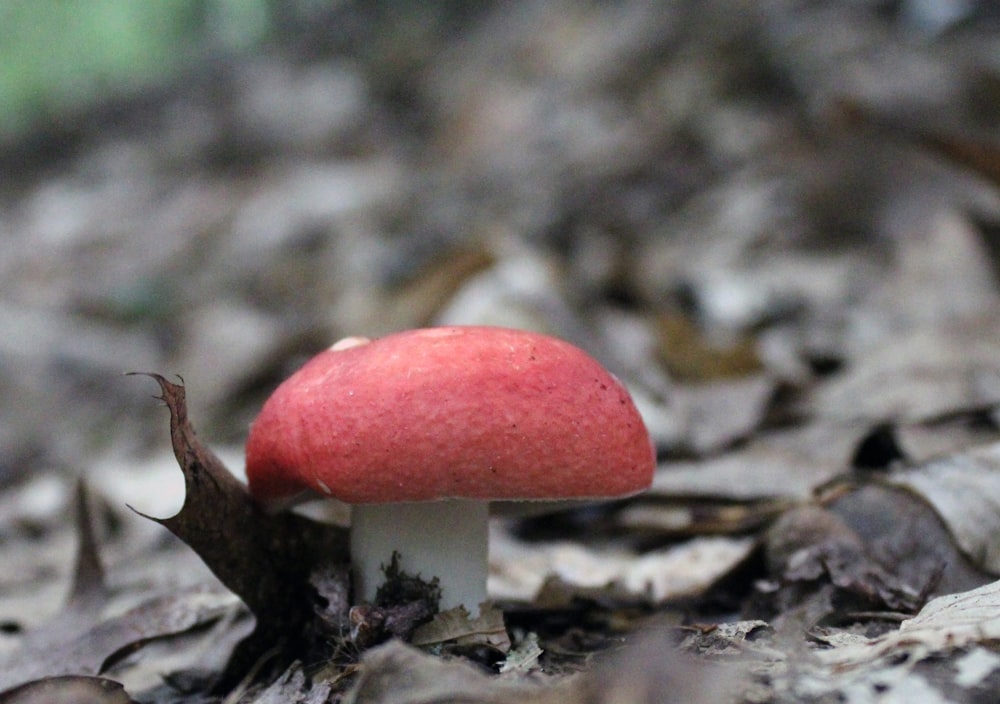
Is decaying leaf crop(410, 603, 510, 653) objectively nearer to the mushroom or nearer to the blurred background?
the mushroom

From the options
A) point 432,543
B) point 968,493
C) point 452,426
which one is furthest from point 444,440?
point 968,493

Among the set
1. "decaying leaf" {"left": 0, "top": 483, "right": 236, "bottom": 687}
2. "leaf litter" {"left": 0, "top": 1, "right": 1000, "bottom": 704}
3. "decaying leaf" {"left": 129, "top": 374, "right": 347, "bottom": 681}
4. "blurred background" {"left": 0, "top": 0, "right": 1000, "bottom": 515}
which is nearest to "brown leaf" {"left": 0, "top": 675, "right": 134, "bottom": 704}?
"leaf litter" {"left": 0, "top": 1, "right": 1000, "bottom": 704}

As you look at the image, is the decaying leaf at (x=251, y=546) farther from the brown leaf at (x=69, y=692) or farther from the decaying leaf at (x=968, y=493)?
the decaying leaf at (x=968, y=493)

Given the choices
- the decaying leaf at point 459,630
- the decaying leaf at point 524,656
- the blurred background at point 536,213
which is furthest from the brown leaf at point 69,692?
the blurred background at point 536,213

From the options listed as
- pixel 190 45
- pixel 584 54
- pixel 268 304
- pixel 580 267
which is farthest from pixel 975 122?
pixel 190 45

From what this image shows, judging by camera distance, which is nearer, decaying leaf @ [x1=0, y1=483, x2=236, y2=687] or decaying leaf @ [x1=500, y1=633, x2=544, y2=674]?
decaying leaf @ [x1=500, y1=633, x2=544, y2=674]

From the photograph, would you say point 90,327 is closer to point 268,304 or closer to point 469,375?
point 268,304
